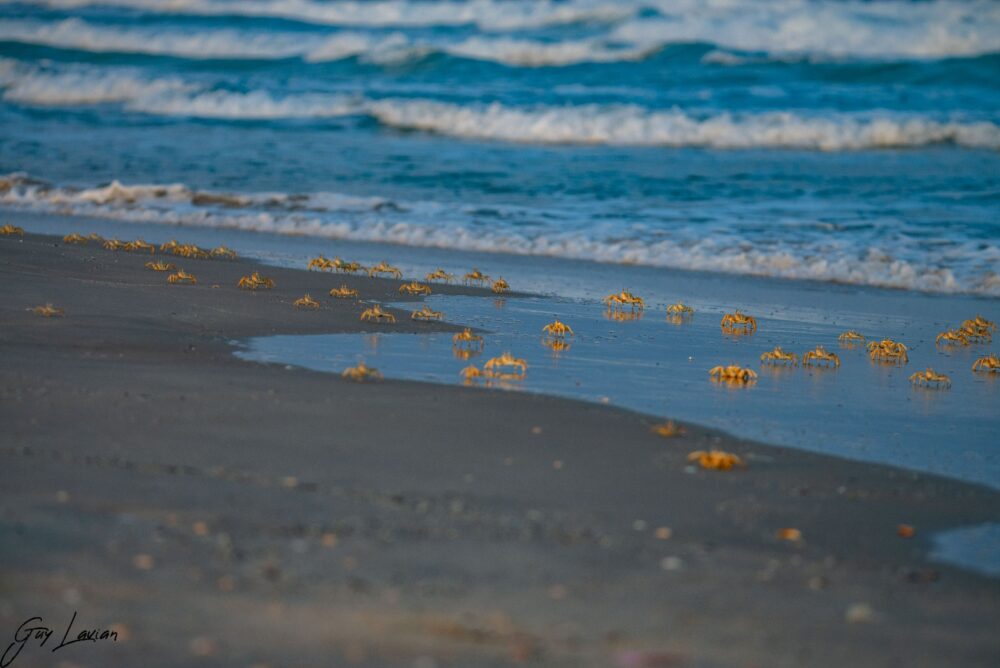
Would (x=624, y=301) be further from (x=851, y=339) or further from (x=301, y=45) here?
(x=301, y=45)

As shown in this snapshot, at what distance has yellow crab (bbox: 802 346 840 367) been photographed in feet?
18.9

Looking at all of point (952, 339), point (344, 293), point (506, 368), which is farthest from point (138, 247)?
point (952, 339)

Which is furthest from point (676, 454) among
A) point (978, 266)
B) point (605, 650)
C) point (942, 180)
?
point (942, 180)

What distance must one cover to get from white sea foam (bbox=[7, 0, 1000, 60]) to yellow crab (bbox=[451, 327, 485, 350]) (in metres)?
22.1

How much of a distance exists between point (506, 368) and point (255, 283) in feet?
7.96


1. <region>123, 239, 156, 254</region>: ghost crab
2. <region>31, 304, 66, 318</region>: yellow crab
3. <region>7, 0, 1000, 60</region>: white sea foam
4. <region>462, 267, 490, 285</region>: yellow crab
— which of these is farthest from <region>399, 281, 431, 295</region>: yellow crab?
<region>7, 0, 1000, 60</region>: white sea foam

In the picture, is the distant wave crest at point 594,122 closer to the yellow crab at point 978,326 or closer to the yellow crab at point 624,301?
the yellow crab at point 978,326

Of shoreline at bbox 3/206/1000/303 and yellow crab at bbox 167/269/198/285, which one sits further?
shoreline at bbox 3/206/1000/303

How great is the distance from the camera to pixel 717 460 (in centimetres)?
371

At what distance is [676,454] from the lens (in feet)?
12.8

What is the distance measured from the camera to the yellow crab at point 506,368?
499 cm

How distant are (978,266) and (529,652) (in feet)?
25.1

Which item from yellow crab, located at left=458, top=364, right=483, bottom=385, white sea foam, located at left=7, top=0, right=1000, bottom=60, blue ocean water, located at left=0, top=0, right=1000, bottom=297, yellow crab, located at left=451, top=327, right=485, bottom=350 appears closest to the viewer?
yellow crab, located at left=458, top=364, right=483, bottom=385

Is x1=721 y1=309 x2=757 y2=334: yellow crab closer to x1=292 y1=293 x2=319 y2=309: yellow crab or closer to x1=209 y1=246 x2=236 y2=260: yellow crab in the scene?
x1=292 y1=293 x2=319 y2=309: yellow crab
